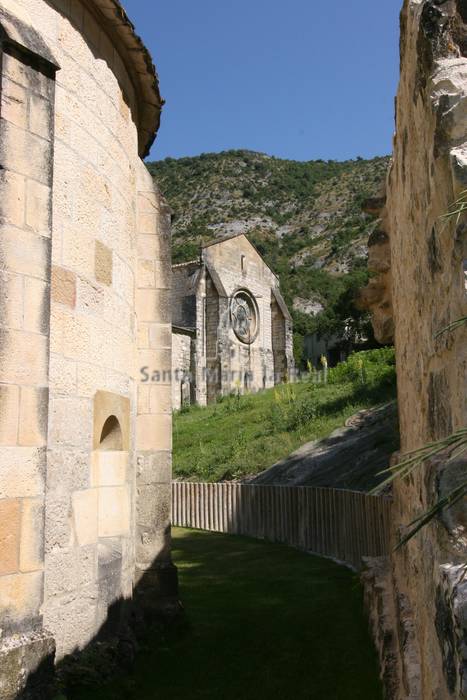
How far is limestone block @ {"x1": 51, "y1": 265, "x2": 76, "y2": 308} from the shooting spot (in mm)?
5527

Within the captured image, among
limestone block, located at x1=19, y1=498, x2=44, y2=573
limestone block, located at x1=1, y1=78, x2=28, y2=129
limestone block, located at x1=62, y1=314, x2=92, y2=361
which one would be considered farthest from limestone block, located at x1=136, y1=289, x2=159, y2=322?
limestone block, located at x1=19, y1=498, x2=44, y2=573

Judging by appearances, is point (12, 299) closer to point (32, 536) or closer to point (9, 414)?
point (9, 414)

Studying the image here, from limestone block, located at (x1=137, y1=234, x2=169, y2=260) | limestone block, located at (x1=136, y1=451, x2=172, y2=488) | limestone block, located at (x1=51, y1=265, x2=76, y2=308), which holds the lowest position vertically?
limestone block, located at (x1=136, y1=451, x2=172, y2=488)

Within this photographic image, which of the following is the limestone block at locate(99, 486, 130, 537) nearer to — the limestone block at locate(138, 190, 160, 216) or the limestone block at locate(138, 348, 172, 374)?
the limestone block at locate(138, 348, 172, 374)

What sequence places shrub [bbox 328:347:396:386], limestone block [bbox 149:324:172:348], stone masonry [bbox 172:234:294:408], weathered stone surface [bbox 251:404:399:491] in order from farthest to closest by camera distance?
1. stone masonry [bbox 172:234:294:408]
2. shrub [bbox 328:347:396:386]
3. weathered stone surface [bbox 251:404:399:491]
4. limestone block [bbox 149:324:172:348]

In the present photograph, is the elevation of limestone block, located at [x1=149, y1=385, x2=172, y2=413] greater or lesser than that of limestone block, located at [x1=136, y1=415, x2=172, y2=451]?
greater

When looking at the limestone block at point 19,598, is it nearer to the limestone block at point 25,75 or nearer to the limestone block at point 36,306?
the limestone block at point 36,306

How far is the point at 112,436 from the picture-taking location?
21.6 feet

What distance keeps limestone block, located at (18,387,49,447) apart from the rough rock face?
8.12ft

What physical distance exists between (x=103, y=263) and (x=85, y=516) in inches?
88.1

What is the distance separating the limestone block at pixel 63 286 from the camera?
5.53 m

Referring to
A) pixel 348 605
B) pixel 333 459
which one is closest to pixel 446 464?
pixel 348 605

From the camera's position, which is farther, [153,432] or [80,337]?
[153,432]

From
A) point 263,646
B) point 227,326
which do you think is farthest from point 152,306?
point 227,326
